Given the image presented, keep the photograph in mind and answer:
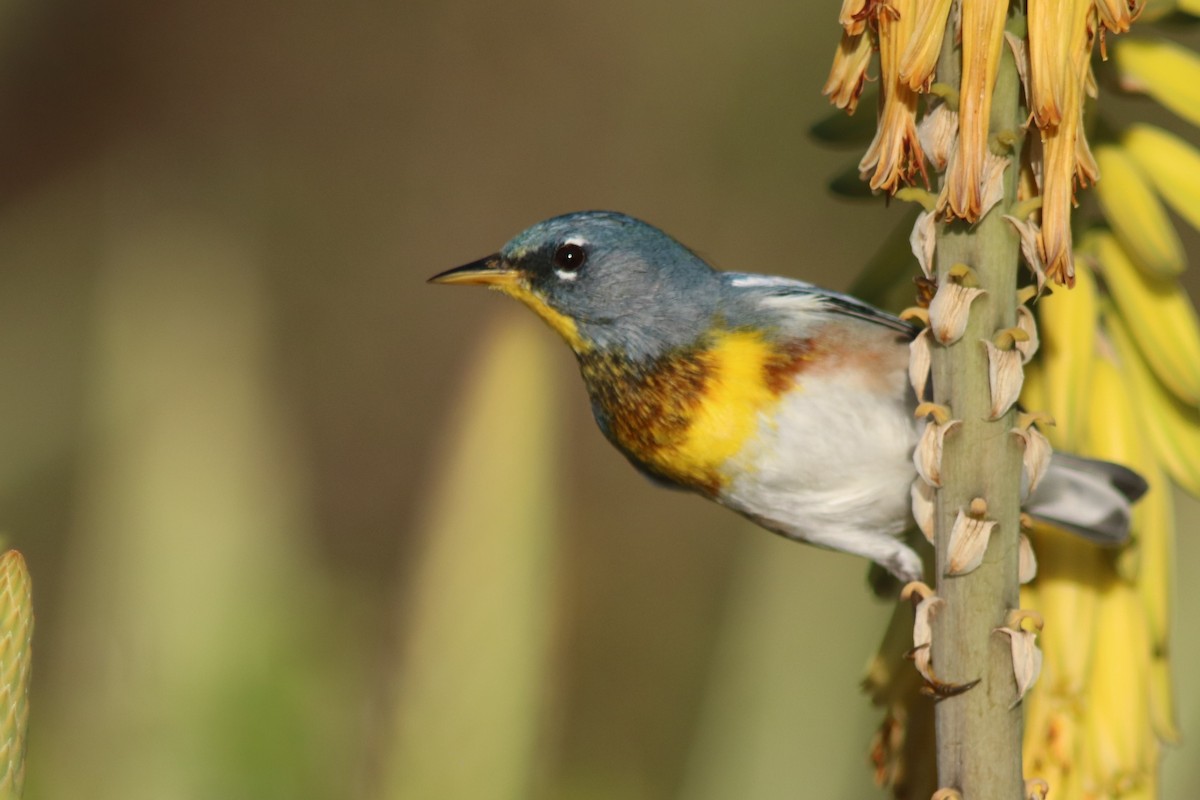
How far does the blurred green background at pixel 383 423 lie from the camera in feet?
2.89

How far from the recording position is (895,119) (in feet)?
3.28

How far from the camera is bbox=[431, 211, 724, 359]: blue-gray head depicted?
2141 millimetres

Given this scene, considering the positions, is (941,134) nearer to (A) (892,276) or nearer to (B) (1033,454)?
(B) (1033,454)

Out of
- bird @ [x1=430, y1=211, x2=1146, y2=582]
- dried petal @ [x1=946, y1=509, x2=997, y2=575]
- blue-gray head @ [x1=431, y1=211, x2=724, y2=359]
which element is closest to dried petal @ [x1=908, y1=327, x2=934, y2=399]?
dried petal @ [x1=946, y1=509, x2=997, y2=575]

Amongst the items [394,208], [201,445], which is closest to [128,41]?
[394,208]

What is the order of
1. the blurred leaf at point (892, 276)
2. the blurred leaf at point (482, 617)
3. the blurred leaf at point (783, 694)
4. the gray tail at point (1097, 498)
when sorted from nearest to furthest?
1. the blurred leaf at point (482, 617)
2. the blurred leaf at point (783, 694)
3. the gray tail at point (1097, 498)
4. the blurred leaf at point (892, 276)

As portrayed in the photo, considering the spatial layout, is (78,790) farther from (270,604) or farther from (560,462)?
(560,462)

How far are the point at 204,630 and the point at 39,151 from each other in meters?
2.90

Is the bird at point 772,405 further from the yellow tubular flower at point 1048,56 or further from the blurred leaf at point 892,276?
the yellow tubular flower at point 1048,56

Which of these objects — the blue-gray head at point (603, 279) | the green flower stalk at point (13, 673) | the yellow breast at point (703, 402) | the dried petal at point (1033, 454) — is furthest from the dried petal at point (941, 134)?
the blue-gray head at point (603, 279)

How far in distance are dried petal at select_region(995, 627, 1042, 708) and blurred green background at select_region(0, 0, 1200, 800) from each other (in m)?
0.34

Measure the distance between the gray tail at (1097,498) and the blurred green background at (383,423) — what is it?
0.12 metres

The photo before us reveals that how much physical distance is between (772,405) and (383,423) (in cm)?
199

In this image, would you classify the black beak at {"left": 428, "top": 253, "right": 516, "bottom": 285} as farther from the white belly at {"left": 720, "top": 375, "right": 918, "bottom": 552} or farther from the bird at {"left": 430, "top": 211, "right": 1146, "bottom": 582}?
the white belly at {"left": 720, "top": 375, "right": 918, "bottom": 552}
